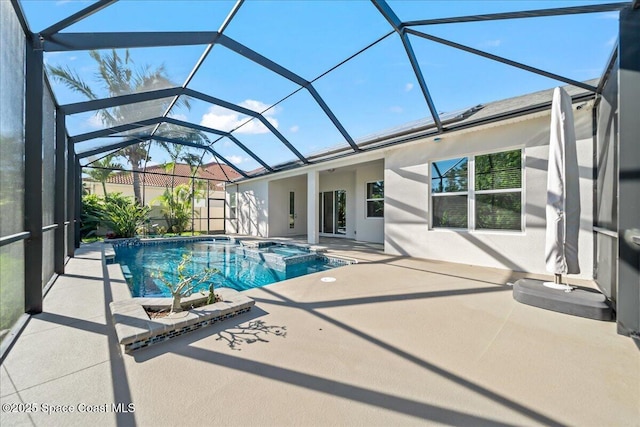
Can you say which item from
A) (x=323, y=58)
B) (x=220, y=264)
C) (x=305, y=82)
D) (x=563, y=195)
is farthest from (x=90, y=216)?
(x=563, y=195)

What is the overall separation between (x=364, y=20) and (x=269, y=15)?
188 cm

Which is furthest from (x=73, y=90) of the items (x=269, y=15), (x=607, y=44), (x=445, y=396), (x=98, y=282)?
(x=607, y=44)

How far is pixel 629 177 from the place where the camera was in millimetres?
3207

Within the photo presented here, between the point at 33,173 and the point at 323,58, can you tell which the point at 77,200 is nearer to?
Result: the point at 33,173

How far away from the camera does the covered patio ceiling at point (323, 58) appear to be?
4305 mm

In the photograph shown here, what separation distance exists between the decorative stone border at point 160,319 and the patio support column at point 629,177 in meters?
4.80

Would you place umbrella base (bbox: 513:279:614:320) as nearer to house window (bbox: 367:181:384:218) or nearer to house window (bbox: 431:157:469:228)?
house window (bbox: 431:157:469:228)

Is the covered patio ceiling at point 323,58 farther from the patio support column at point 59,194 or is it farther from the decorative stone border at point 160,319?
the decorative stone border at point 160,319

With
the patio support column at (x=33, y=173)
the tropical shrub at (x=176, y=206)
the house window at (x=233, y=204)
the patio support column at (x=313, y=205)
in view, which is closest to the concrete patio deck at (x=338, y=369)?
the patio support column at (x=33, y=173)

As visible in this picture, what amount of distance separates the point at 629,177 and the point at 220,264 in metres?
9.74

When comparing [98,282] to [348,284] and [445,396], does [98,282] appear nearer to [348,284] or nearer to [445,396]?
[348,284]

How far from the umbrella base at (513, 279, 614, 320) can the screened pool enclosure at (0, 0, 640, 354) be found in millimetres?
342

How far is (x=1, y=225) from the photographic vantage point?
9.24ft

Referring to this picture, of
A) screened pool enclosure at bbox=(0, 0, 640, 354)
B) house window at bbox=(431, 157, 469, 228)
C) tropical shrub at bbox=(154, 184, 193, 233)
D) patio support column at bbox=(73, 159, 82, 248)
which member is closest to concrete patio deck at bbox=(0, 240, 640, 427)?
screened pool enclosure at bbox=(0, 0, 640, 354)
